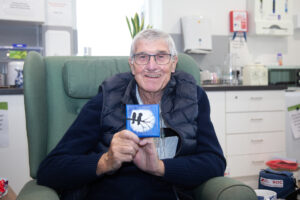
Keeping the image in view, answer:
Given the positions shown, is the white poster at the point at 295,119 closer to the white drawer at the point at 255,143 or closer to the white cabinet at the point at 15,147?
the white drawer at the point at 255,143

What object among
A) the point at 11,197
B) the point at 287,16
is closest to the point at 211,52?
the point at 287,16

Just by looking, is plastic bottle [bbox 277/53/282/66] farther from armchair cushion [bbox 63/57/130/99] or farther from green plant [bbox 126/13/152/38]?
armchair cushion [bbox 63/57/130/99]

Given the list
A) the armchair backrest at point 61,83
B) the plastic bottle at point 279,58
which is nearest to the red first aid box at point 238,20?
the plastic bottle at point 279,58

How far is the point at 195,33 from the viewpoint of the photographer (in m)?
2.92

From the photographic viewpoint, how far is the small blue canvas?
32.9 inches

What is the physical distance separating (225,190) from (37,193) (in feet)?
1.96

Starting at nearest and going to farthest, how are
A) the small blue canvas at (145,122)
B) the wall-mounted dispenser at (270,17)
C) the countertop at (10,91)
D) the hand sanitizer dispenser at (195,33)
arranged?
the small blue canvas at (145,122) → the countertop at (10,91) → the hand sanitizer dispenser at (195,33) → the wall-mounted dispenser at (270,17)

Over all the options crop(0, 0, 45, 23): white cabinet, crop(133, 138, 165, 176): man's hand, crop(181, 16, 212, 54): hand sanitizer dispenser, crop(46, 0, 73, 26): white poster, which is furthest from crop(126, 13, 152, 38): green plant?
crop(133, 138, 165, 176): man's hand

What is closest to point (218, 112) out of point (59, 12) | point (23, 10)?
point (59, 12)

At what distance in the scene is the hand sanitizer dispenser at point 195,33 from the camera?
2.92 metres

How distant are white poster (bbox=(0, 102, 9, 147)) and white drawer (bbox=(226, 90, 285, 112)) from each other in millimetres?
1709

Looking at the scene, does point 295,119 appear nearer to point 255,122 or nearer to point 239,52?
point 255,122

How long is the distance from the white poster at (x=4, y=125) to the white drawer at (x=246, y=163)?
1.75 metres

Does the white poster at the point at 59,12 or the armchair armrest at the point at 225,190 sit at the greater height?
the white poster at the point at 59,12
